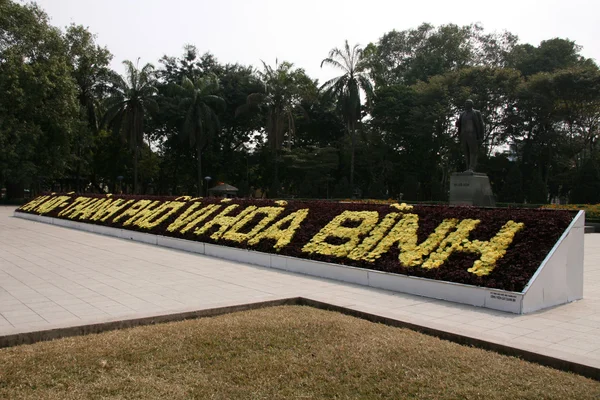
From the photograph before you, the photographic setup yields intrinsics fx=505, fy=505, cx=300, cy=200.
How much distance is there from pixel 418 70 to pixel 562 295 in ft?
122

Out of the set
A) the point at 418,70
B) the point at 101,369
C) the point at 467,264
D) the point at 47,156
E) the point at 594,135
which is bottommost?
the point at 101,369

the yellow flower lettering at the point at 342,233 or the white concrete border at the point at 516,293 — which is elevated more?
the yellow flower lettering at the point at 342,233

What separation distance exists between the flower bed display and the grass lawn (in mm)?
2473

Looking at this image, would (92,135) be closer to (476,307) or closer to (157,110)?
(157,110)

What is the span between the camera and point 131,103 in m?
38.0

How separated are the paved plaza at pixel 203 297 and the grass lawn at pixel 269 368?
58 centimetres

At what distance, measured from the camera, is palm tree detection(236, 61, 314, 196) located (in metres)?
36.5

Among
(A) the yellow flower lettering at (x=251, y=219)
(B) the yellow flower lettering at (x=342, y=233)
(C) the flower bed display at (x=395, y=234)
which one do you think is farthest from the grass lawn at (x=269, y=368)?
(A) the yellow flower lettering at (x=251, y=219)

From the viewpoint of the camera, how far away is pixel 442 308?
652 cm

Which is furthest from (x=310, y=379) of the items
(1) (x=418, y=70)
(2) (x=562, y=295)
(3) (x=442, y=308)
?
(1) (x=418, y=70)

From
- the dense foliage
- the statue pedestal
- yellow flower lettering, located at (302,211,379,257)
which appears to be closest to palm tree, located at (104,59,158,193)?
the dense foliage

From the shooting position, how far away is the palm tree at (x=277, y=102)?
36.5 meters

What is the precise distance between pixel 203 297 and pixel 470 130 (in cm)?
1184

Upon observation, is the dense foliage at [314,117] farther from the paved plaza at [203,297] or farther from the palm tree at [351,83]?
the paved plaza at [203,297]
